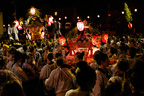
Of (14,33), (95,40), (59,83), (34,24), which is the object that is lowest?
(59,83)

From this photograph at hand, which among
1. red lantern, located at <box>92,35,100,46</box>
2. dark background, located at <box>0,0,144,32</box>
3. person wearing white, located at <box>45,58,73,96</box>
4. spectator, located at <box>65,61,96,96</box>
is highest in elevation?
dark background, located at <box>0,0,144,32</box>

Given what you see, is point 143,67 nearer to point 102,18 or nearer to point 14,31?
point 14,31

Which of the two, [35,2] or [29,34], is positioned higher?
[35,2]

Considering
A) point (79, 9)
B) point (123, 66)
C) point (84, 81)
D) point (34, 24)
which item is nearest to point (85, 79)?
point (84, 81)

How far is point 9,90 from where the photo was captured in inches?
75.6

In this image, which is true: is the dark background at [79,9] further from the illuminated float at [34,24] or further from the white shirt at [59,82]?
the white shirt at [59,82]

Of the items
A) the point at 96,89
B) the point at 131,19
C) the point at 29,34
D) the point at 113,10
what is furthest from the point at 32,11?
the point at 113,10

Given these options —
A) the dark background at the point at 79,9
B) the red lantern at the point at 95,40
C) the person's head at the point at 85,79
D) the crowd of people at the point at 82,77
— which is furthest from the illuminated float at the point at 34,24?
the person's head at the point at 85,79

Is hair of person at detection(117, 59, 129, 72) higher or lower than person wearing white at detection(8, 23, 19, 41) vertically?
lower

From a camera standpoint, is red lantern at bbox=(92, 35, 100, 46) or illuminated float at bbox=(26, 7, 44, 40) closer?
red lantern at bbox=(92, 35, 100, 46)

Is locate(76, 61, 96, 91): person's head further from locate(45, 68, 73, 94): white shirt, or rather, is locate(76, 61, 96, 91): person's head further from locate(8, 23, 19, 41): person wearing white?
locate(8, 23, 19, 41): person wearing white

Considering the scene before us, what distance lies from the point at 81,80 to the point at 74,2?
29.1 meters

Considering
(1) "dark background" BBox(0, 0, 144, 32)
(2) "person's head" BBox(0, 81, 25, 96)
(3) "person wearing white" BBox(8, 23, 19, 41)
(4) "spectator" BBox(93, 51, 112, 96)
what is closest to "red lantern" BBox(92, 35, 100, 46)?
(4) "spectator" BBox(93, 51, 112, 96)

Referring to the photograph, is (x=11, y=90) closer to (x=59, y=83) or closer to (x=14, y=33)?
(x=59, y=83)
